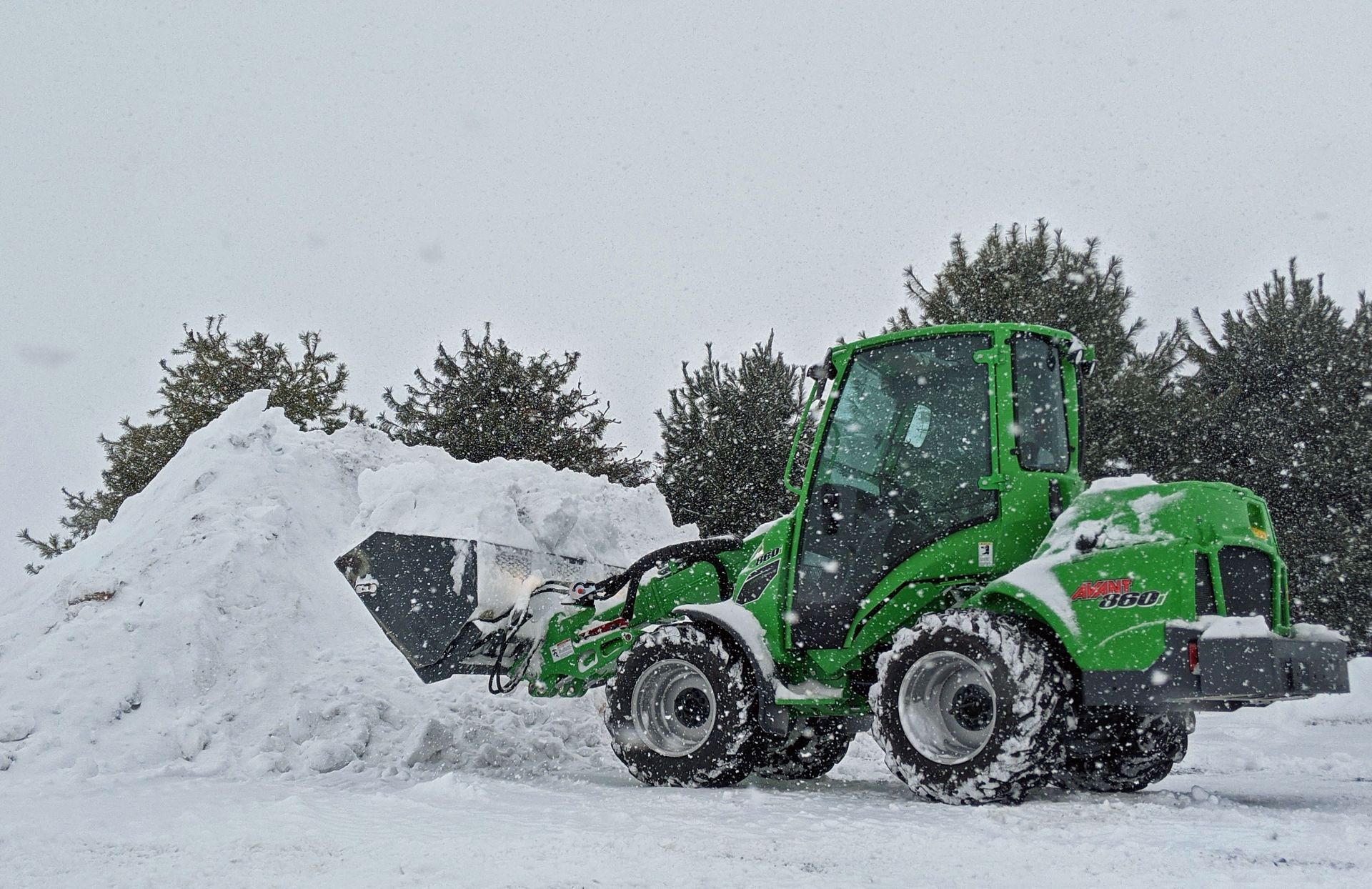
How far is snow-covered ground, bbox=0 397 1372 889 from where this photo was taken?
371 centimetres

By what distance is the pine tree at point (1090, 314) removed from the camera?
65.6ft

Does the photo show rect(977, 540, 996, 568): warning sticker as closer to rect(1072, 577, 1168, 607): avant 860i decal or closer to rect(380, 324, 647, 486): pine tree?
rect(1072, 577, 1168, 607): avant 860i decal

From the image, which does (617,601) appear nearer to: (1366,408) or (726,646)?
(726,646)

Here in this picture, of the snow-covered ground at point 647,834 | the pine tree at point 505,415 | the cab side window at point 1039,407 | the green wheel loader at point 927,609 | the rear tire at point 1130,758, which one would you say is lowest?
the snow-covered ground at point 647,834

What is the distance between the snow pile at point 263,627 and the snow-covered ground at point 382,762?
0.07ft

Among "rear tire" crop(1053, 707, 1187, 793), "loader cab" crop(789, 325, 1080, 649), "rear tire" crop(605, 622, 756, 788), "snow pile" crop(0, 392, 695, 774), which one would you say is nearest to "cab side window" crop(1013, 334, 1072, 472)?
"loader cab" crop(789, 325, 1080, 649)

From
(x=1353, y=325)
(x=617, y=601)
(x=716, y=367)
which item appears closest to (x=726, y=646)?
(x=617, y=601)

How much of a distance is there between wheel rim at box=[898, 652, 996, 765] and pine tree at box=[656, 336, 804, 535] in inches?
553

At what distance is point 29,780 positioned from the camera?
19.7 feet

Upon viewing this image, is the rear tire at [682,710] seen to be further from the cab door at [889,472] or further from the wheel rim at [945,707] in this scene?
the wheel rim at [945,707]

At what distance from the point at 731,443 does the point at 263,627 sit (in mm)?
13246

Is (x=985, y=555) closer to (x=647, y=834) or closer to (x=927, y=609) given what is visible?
(x=927, y=609)

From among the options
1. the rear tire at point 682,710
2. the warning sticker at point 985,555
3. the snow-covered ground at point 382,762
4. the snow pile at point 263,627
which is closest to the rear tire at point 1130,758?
the snow-covered ground at point 382,762

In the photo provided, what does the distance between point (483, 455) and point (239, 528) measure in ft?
34.1
